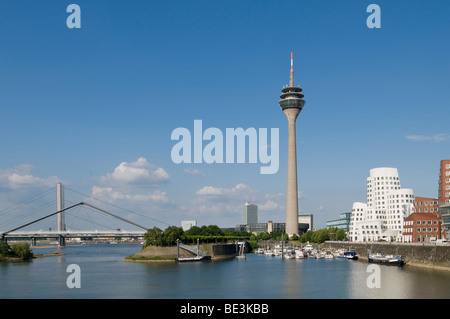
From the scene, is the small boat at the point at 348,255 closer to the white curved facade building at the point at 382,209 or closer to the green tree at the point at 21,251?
the white curved facade building at the point at 382,209

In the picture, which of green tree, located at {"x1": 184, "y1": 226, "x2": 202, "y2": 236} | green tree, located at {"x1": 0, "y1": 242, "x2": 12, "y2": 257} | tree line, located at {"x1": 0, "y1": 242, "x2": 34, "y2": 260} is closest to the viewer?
green tree, located at {"x1": 0, "y1": 242, "x2": 12, "y2": 257}

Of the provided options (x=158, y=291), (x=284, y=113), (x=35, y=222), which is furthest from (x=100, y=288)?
(x=284, y=113)

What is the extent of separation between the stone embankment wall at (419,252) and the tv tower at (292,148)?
57.4m

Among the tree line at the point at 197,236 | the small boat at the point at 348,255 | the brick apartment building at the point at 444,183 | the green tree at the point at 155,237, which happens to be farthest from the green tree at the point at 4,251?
the brick apartment building at the point at 444,183

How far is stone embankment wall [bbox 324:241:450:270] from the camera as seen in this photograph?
6562cm

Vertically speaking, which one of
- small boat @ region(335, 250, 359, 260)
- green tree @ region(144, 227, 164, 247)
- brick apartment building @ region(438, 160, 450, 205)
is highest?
brick apartment building @ region(438, 160, 450, 205)

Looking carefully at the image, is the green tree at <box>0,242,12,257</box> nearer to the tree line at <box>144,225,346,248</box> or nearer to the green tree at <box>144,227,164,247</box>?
the tree line at <box>144,225,346,248</box>

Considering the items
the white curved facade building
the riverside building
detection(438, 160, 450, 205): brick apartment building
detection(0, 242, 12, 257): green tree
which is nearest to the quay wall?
detection(0, 242, 12, 257): green tree

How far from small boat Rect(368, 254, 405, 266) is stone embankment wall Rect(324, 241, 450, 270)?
1.41 m

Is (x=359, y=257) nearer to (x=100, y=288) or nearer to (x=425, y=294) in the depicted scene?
(x=425, y=294)

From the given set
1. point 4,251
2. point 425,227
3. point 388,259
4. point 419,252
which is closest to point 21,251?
point 4,251

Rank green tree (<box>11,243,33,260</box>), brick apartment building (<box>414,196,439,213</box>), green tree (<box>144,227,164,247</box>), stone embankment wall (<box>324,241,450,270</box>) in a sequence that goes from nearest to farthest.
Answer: stone embankment wall (<box>324,241,450,270</box>) → green tree (<box>144,227,164,247</box>) → brick apartment building (<box>414,196,439,213</box>) → green tree (<box>11,243,33,260</box>)

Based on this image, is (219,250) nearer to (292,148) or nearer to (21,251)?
(21,251)

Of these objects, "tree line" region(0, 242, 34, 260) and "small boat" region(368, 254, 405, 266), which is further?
"tree line" region(0, 242, 34, 260)
